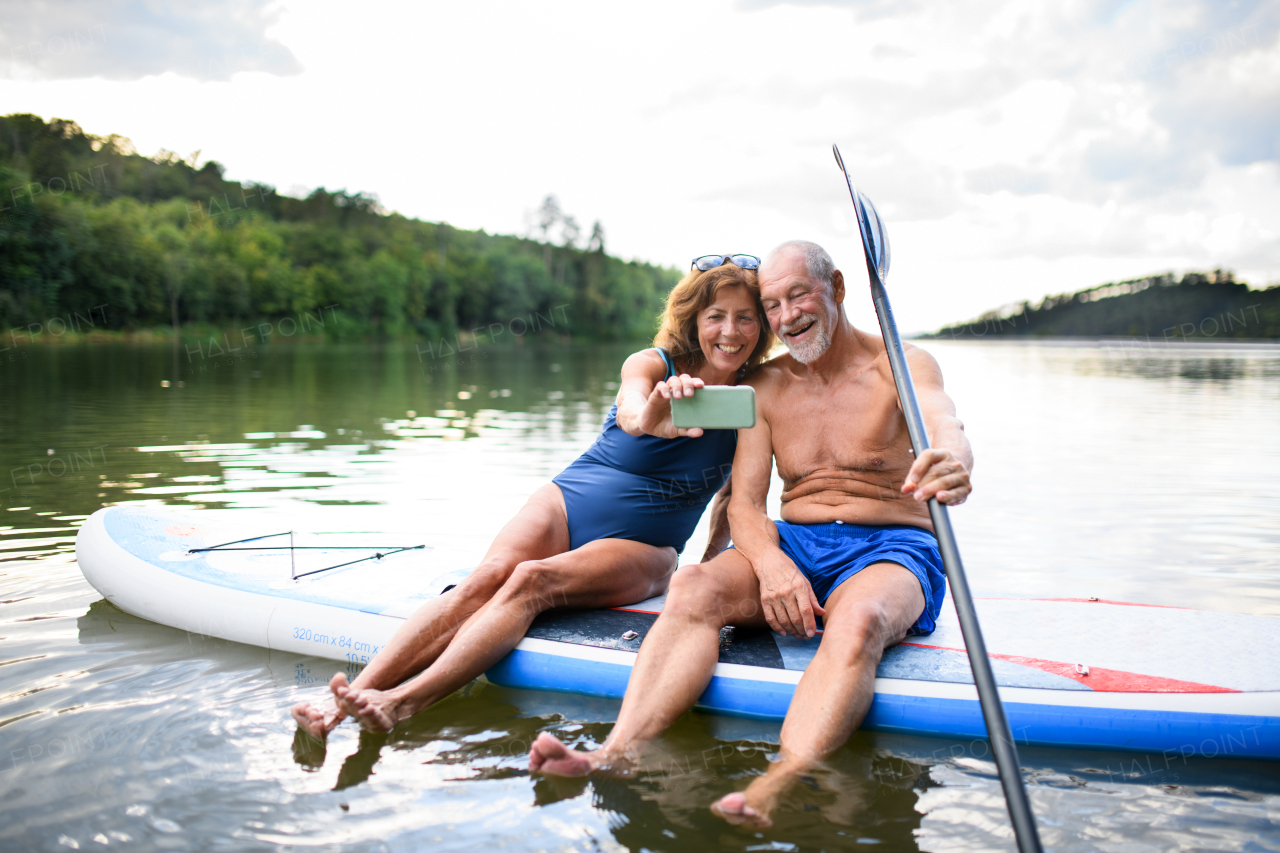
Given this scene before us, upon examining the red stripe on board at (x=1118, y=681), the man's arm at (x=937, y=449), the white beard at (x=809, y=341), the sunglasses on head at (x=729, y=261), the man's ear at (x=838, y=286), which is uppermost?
the sunglasses on head at (x=729, y=261)

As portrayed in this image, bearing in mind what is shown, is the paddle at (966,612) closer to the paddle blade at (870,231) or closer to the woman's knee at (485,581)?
the paddle blade at (870,231)

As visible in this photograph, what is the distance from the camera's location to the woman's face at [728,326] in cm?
332

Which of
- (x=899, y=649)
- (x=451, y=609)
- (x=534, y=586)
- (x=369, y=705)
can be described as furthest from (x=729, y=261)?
(x=369, y=705)

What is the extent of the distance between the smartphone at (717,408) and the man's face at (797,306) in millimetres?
619

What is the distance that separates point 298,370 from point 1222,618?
25.3 metres

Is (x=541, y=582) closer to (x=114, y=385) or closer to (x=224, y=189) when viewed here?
(x=114, y=385)

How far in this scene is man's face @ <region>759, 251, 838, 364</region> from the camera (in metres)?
3.15

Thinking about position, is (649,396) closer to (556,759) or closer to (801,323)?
(801,323)

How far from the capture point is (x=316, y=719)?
282 centimetres

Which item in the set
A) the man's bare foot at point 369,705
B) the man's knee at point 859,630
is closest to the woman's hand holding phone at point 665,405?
the man's knee at point 859,630

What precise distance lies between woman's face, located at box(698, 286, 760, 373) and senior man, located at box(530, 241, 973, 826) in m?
0.12

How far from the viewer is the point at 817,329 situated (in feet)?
10.5

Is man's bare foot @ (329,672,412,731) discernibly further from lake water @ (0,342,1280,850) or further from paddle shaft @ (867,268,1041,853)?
paddle shaft @ (867,268,1041,853)

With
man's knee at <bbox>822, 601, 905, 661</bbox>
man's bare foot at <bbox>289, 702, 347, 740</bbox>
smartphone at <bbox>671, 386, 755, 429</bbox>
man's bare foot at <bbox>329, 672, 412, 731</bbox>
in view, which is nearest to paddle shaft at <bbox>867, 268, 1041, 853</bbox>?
man's knee at <bbox>822, 601, 905, 661</bbox>
